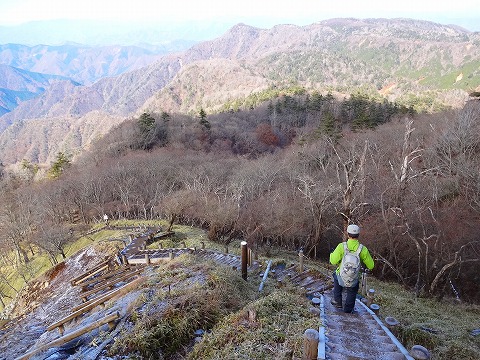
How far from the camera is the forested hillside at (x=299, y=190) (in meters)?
18.6

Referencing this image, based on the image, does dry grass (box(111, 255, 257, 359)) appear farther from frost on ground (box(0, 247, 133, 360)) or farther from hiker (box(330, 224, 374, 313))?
hiker (box(330, 224, 374, 313))

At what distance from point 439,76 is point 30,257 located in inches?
7627

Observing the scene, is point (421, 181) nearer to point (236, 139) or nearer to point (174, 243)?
point (174, 243)

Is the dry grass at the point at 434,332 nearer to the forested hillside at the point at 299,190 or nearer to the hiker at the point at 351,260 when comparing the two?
the hiker at the point at 351,260

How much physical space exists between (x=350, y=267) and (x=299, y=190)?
19.2m

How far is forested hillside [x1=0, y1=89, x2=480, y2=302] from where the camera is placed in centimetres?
1864

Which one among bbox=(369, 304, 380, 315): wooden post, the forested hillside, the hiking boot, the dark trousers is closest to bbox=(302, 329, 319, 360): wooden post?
the dark trousers

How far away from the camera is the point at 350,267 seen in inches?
254

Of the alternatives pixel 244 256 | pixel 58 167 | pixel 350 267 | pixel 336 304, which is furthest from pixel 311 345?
pixel 58 167

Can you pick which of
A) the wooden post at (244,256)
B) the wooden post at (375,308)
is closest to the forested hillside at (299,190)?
the wooden post at (244,256)

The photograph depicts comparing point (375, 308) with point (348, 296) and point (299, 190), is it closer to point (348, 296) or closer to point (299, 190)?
point (348, 296)

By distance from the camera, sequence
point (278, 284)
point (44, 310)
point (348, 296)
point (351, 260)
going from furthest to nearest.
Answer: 1. point (44, 310)
2. point (278, 284)
3. point (348, 296)
4. point (351, 260)

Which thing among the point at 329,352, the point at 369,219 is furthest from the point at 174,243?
the point at 329,352

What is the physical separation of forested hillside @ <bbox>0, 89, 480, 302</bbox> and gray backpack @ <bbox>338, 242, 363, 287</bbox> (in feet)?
24.3
